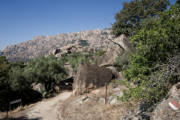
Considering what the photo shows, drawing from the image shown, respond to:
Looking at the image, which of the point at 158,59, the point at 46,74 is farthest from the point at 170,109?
the point at 46,74

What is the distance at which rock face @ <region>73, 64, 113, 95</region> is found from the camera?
15133 mm

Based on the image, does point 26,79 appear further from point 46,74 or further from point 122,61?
point 122,61

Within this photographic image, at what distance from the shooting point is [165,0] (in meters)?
25.0

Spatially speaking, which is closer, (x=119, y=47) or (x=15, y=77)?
(x=15, y=77)

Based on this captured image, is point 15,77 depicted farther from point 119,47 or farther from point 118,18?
point 118,18

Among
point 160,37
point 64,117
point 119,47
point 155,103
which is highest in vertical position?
point 119,47

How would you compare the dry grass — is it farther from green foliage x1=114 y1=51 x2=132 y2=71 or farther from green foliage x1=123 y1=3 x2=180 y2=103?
green foliage x1=114 y1=51 x2=132 y2=71

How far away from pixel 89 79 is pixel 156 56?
10.3 meters

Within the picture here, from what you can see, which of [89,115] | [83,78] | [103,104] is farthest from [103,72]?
[89,115]

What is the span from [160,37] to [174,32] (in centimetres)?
67

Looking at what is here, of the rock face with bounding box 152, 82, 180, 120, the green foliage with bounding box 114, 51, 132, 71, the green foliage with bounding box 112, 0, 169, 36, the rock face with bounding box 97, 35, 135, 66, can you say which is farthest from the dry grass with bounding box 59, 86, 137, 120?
the green foliage with bounding box 112, 0, 169, 36

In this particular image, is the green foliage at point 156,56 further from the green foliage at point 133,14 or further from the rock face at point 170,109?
the green foliage at point 133,14

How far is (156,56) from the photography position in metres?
6.02

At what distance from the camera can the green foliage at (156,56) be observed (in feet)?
16.8
